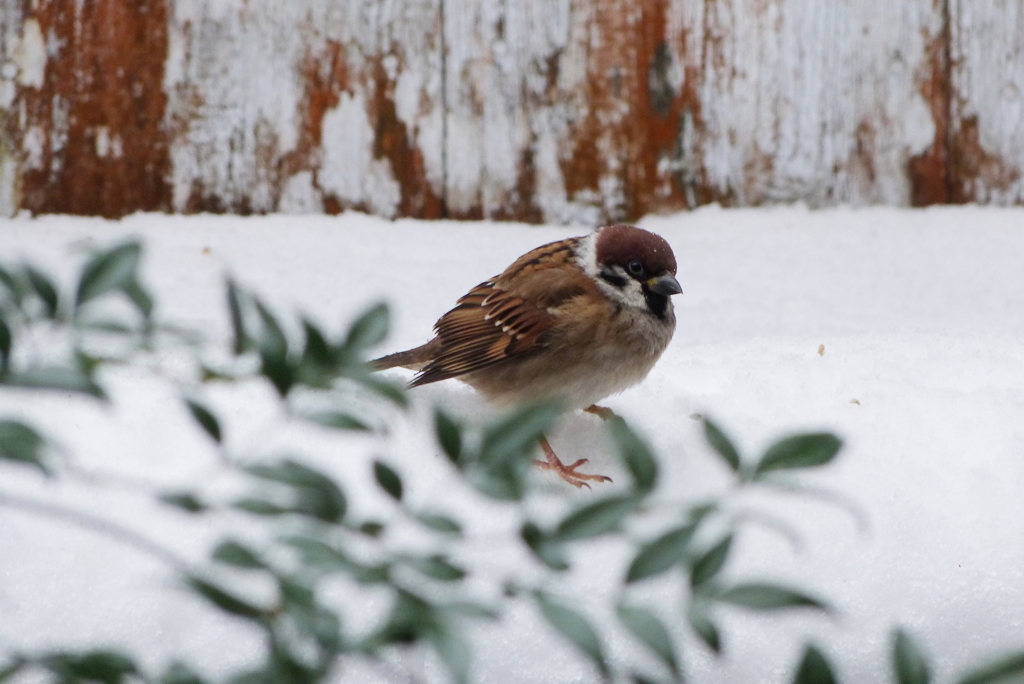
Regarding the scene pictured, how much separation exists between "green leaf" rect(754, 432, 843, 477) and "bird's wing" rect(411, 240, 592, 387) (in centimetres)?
148

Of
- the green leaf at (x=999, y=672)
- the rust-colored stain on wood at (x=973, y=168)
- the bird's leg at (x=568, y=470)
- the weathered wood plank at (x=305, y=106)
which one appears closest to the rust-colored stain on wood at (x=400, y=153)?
the weathered wood plank at (x=305, y=106)

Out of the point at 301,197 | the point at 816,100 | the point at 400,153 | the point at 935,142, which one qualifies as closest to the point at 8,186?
the point at 301,197

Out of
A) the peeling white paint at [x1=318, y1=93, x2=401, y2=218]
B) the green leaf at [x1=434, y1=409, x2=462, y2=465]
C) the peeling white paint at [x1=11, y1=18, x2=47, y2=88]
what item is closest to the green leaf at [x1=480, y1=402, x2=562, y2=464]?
A: the green leaf at [x1=434, y1=409, x2=462, y2=465]

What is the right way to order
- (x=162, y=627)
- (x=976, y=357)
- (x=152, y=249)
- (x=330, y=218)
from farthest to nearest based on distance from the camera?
(x=330, y=218), (x=152, y=249), (x=976, y=357), (x=162, y=627)

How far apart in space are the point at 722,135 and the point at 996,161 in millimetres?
866

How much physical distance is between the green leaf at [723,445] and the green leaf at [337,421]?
8.1 inches

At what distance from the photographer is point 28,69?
311cm

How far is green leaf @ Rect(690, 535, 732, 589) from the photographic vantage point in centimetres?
66

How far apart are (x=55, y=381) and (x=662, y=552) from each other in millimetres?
350

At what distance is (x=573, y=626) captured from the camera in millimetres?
636

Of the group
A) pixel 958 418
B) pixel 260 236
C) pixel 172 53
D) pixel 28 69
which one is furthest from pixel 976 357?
pixel 28 69

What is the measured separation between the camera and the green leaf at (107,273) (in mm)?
673

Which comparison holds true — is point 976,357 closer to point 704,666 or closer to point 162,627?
point 704,666

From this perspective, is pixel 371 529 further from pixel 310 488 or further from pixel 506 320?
pixel 506 320
